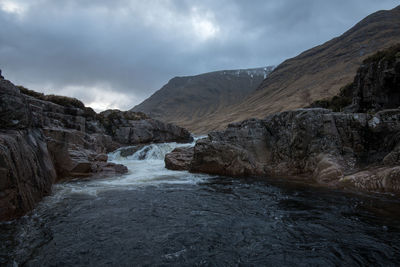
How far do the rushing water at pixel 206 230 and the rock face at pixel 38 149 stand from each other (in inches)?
26.7

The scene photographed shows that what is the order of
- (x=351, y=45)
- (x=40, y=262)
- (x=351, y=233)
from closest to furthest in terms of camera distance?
(x=40, y=262) < (x=351, y=233) < (x=351, y=45)

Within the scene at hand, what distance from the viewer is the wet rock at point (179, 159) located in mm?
17047

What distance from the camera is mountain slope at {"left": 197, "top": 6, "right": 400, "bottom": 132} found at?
241 ft

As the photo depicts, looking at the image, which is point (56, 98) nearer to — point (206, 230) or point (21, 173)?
point (21, 173)

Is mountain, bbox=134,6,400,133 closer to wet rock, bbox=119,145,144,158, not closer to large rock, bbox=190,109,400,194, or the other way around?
wet rock, bbox=119,145,144,158

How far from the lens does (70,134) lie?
45.7 ft

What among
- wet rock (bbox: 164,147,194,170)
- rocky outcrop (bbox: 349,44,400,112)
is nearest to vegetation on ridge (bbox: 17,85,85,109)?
wet rock (bbox: 164,147,194,170)

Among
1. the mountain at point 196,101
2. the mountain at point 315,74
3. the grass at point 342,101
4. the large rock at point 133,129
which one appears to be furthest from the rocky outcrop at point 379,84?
the mountain at point 196,101

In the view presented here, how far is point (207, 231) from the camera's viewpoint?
601 cm

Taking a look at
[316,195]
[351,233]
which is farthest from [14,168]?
[316,195]

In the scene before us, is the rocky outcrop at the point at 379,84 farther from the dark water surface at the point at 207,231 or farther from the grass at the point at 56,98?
the grass at the point at 56,98

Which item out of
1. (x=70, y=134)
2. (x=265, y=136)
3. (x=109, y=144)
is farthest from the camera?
(x=109, y=144)

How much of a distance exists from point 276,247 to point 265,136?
1265 centimetres

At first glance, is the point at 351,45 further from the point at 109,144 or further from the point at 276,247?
the point at 276,247
